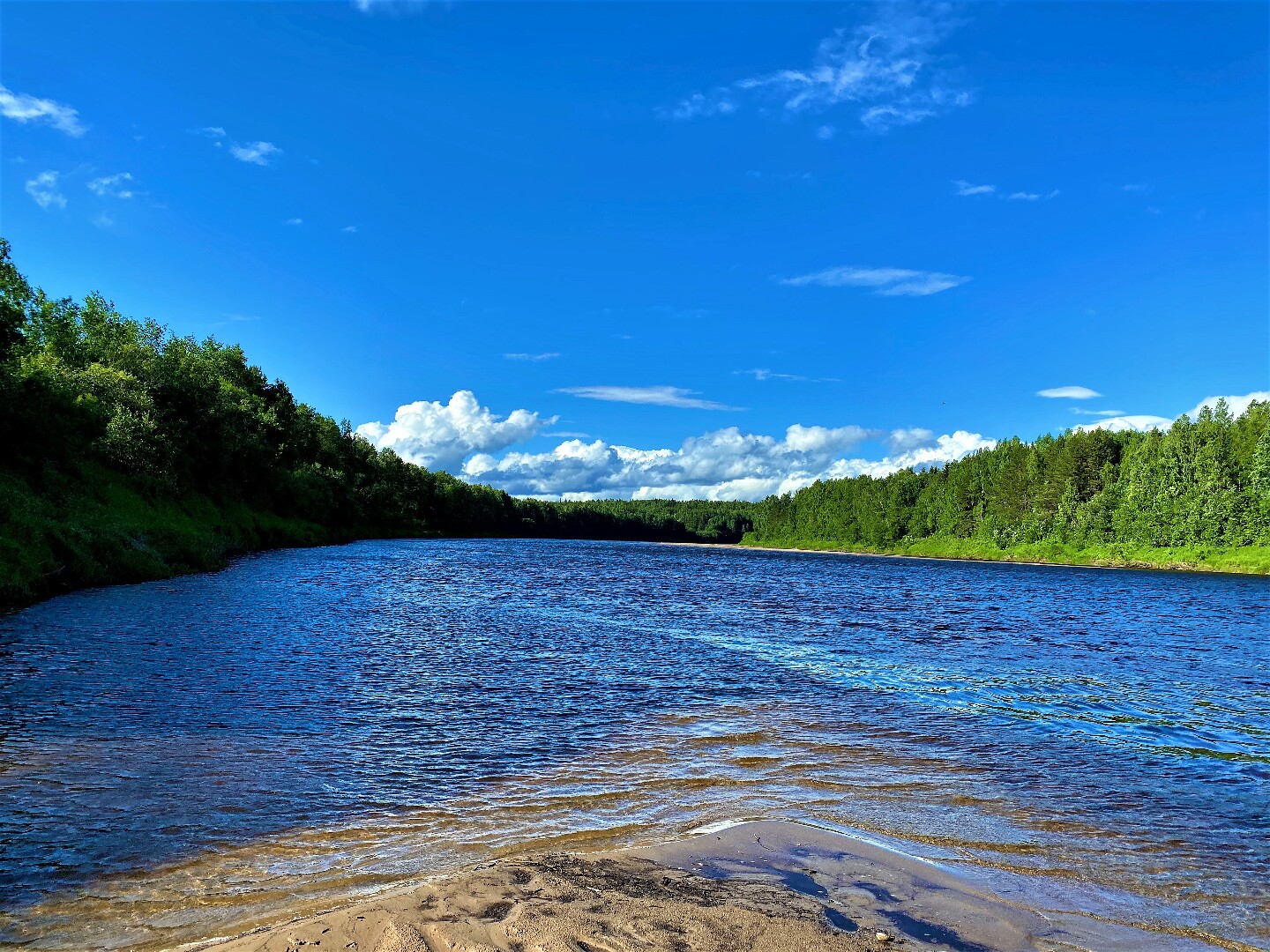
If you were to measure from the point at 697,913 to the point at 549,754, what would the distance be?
7657mm

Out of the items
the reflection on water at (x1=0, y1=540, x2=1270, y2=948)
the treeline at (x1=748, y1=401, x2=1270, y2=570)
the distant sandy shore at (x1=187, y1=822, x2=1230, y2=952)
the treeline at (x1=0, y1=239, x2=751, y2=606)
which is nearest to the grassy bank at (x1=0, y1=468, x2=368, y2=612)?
the treeline at (x1=0, y1=239, x2=751, y2=606)

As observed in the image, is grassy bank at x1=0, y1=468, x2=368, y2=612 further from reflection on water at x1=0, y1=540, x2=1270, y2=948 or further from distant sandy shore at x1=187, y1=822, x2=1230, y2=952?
distant sandy shore at x1=187, y1=822, x2=1230, y2=952

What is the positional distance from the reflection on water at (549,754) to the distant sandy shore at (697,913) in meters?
1.08

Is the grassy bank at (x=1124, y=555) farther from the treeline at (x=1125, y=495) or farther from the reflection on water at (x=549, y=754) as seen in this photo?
the reflection on water at (x=549, y=754)

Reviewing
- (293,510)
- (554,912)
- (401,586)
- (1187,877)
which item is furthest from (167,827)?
(293,510)

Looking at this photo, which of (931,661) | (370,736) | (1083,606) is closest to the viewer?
(370,736)

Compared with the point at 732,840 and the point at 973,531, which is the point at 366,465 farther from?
the point at 732,840

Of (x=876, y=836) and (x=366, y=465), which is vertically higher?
(x=366, y=465)

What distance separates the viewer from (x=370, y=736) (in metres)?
14.8

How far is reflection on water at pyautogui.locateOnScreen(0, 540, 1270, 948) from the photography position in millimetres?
8758

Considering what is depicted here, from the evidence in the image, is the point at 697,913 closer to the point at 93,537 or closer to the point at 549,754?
the point at 549,754

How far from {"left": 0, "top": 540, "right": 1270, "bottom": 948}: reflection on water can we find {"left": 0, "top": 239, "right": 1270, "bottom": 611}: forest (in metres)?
12.2

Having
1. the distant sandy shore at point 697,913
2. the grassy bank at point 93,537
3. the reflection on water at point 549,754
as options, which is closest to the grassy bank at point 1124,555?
the reflection on water at point 549,754

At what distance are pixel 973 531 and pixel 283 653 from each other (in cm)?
17909
